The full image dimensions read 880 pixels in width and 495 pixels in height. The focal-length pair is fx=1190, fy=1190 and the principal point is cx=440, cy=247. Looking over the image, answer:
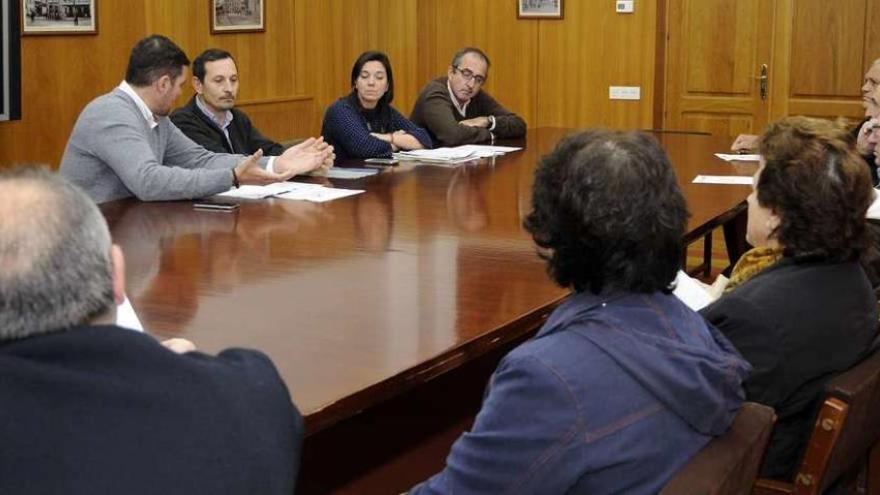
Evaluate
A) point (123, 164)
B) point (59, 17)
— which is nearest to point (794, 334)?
point (123, 164)

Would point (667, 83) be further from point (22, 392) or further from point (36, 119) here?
point (22, 392)

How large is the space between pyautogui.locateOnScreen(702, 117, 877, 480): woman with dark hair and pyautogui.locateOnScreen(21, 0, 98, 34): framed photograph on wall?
193 inches

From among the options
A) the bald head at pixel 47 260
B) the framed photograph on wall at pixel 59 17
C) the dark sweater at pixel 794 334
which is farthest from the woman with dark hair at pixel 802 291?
the framed photograph on wall at pixel 59 17

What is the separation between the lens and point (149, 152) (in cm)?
407

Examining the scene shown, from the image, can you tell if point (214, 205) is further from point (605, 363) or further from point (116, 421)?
point (116, 421)

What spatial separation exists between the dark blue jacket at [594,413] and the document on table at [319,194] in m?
2.56

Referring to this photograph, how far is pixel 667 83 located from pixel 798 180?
677 cm

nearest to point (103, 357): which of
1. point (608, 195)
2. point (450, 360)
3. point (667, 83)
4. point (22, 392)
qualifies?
point (22, 392)

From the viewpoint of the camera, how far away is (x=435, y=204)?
409 cm

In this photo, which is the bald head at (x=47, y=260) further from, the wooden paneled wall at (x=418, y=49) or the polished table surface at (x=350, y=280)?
the wooden paneled wall at (x=418, y=49)

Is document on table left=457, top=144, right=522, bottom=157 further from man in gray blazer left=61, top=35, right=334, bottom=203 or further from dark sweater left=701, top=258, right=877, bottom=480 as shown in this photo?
dark sweater left=701, top=258, right=877, bottom=480

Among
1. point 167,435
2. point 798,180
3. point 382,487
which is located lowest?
point 382,487

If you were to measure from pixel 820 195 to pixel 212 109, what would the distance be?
11.1 feet

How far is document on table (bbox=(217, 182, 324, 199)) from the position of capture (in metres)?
4.14
